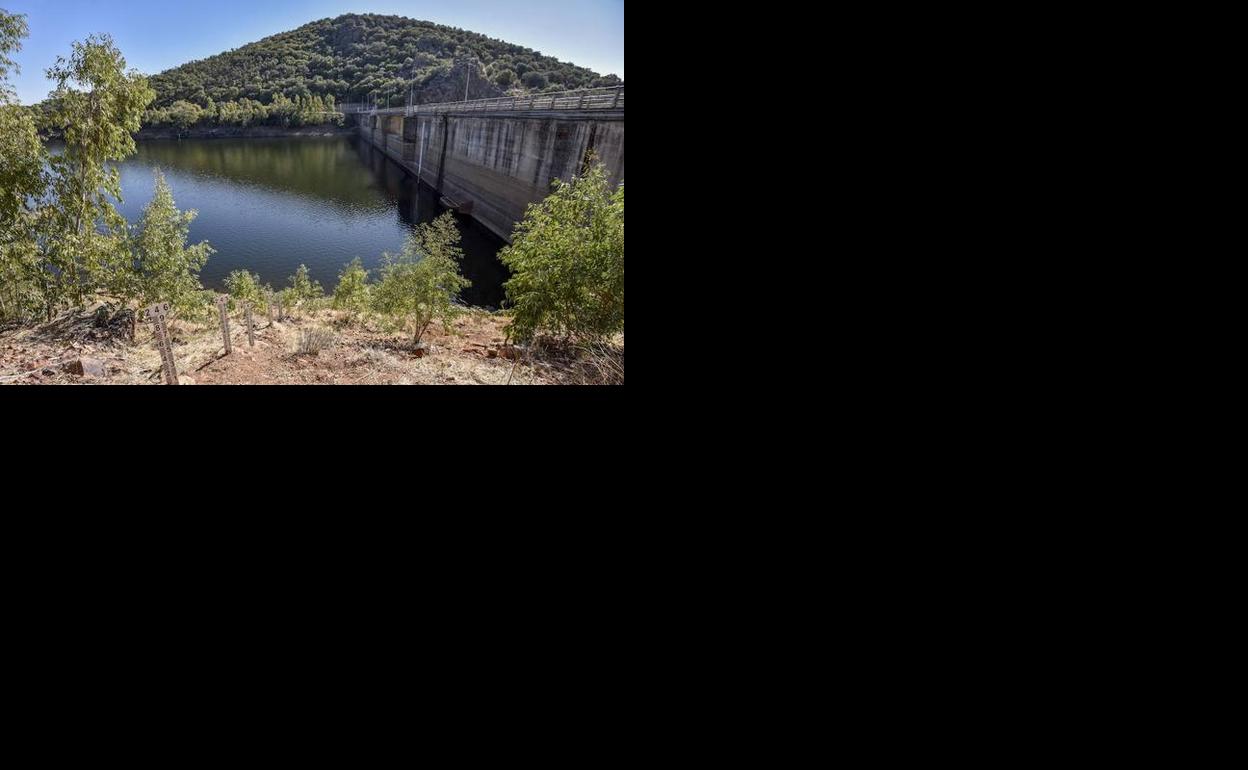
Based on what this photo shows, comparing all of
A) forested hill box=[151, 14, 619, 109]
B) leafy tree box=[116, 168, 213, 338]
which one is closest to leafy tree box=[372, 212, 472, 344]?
leafy tree box=[116, 168, 213, 338]

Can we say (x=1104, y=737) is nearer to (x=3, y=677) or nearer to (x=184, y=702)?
(x=184, y=702)

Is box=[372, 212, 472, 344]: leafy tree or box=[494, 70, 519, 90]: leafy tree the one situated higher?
box=[494, 70, 519, 90]: leafy tree

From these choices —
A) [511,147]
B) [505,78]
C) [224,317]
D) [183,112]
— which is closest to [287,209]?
[183,112]

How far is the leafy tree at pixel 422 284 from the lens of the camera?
6.32 meters

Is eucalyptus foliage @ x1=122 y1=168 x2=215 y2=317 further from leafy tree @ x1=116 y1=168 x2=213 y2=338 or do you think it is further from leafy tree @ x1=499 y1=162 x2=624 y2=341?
leafy tree @ x1=499 y1=162 x2=624 y2=341

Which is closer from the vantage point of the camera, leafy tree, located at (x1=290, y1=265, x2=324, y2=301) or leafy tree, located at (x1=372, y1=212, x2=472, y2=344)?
leafy tree, located at (x1=372, y1=212, x2=472, y2=344)

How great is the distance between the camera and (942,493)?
A: 1.92m

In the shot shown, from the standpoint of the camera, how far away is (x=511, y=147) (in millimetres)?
16938

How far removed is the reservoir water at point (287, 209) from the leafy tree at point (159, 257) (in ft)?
4.32

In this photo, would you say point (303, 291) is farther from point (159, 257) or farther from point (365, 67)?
point (365, 67)

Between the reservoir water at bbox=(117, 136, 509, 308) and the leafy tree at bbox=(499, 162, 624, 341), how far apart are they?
5.01 m

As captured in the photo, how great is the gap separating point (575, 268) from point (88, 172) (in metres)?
4.62

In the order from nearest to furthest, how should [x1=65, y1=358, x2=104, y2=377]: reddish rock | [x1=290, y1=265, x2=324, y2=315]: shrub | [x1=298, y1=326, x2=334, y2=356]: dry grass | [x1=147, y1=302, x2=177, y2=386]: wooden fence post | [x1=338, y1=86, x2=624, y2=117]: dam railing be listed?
[x1=147, y1=302, x2=177, y2=386]: wooden fence post
[x1=65, y1=358, x2=104, y2=377]: reddish rock
[x1=298, y1=326, x2=334, y2=356]: dry grass
[x1=290, y1=265, x2=324, y2=315]: shrub
[x1=338, y1=86, x2=624, y2=117]: dam railing

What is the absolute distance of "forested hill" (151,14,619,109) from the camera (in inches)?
871
